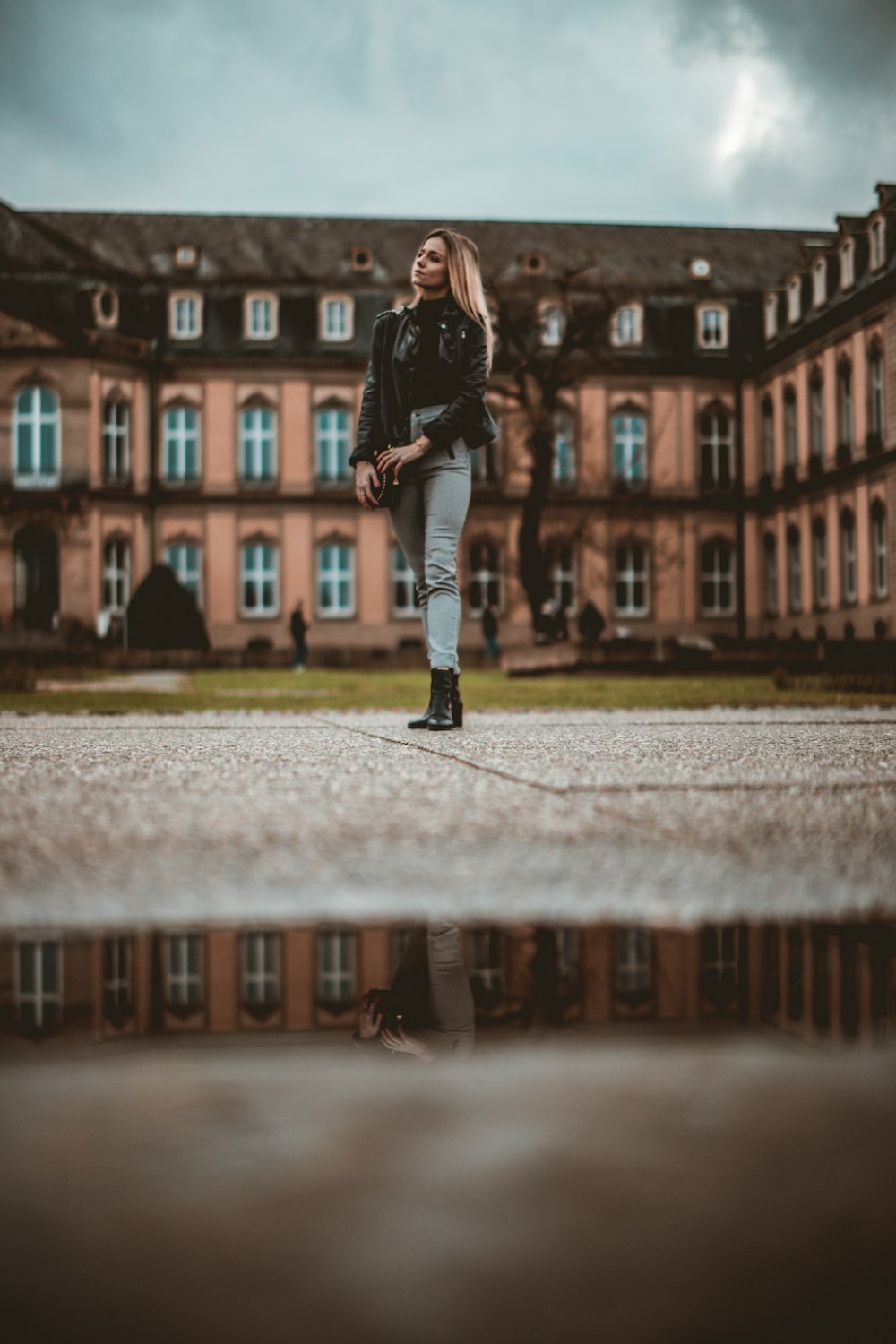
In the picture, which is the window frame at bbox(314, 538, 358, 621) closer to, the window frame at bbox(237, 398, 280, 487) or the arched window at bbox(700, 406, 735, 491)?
the window frame at bbox(237, 398, 280, 487)

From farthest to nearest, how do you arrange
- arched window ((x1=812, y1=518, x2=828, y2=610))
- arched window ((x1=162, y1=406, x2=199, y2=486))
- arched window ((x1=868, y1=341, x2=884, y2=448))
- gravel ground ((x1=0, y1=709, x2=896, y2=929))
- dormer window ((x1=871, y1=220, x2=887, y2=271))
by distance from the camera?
arched window ((x1=162, y1=406, x2=199, y2=486)) < arched window ((x1=812, y1=518, x2=828, y2=610)) < arched window ((x1=868, y1=341, x2=884, y2=448)) < dormer window ((x1=871, y1=220, x2=887, y2=271)) < gravel ground ((x1=0, y1=709, x2=896, y2=929))

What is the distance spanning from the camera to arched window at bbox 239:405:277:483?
A: 41562 mm

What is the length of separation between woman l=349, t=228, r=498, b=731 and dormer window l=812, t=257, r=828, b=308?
3367 cm

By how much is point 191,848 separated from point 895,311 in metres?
32.6

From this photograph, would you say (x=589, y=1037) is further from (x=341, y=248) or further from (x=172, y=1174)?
(x=341, y=248)

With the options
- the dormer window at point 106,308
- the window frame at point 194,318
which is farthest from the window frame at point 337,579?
the dormer window at point 106,308

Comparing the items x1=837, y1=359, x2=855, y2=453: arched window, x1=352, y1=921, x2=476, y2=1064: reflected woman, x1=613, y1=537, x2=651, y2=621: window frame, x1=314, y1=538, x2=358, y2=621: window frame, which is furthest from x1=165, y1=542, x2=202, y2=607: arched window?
x1=352, y1=921, x2=476, y2=1064: reflected woman

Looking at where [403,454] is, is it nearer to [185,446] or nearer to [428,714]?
[428,714]

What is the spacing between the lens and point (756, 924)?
5.88 ft

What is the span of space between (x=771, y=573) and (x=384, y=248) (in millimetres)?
13999

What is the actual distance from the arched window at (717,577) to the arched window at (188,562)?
45.4 feet

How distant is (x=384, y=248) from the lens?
141 ft

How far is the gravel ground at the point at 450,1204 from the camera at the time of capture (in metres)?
0.69

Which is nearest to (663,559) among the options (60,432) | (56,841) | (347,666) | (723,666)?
(347,666)
